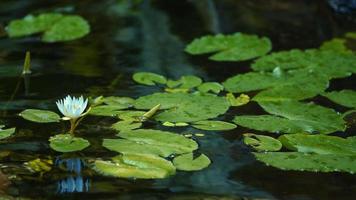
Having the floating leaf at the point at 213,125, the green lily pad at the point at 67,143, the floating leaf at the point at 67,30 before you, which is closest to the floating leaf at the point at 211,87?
the floating leaf at the point at 213,125

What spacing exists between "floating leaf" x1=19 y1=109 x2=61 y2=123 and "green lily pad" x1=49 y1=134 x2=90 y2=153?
0.09 metres

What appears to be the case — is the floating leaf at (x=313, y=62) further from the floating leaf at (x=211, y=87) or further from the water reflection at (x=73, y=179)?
the water reflection at (x=73, y=179)

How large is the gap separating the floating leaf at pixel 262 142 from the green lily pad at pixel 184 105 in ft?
0.45

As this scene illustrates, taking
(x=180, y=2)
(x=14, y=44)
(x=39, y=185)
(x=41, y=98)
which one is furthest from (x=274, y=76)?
(x=180, y=2)

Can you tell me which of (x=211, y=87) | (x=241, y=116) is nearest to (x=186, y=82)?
(x=211, y=87)

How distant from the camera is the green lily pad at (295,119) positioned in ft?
4.13

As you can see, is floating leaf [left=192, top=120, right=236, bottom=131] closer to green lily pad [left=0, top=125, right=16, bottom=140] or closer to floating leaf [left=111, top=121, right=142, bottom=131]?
floating leaf [left=111, top=121, right=142, bottom=131]

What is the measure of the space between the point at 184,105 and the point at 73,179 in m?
0.43

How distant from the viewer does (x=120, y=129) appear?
4.06 ft

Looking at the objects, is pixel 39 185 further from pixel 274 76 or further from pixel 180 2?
pixel 180 2

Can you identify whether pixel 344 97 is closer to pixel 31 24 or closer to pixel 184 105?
pixel 184 105

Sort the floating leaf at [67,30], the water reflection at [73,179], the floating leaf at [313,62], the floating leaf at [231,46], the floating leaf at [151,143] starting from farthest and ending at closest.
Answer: the floating leaf at [67,30], the floating leaf at [231,46], the floating leaf at [313,62], the floating leaf at [151,143], the water reflection at [73,179]

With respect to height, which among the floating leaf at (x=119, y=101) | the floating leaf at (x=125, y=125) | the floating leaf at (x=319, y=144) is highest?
the floating leaf at (x=119, y=101)

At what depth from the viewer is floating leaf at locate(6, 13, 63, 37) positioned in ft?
7.09
